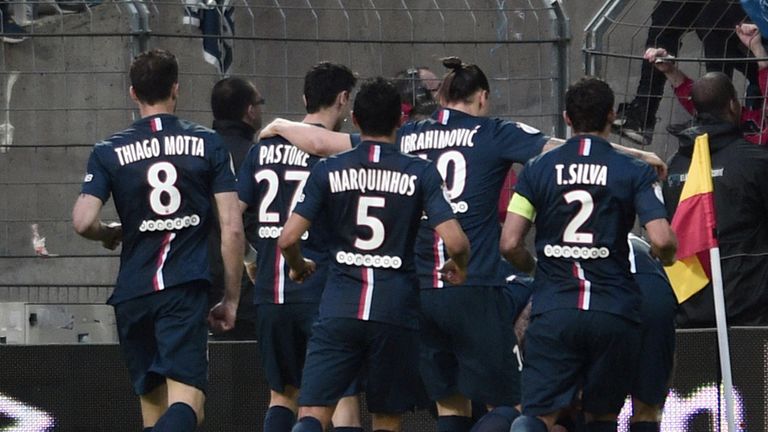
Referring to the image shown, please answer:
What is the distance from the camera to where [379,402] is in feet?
24.6

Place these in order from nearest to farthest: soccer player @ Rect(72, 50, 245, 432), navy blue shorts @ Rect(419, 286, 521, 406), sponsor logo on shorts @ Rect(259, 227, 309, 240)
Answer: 1. soccer player @ Rect(72, 50, 245, 432)
2. navy blue shorts @ Rect(419, 286, 521, 406)
3. sponsor logo on shorts @ Rect(259, 227, 309, 240)

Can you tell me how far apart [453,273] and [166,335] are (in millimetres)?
1346

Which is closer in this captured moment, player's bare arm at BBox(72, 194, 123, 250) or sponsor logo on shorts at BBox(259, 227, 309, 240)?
player's bare arm at BBox(72, 194, 123, 250)

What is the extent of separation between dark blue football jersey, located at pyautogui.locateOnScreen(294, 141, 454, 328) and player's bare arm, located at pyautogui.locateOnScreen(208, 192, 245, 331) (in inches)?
20.2

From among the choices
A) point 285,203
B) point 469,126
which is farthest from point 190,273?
point 469,126

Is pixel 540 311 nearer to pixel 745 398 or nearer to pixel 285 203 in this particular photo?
pixel 285 203

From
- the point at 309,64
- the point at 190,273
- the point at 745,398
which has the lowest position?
the point at 745,398

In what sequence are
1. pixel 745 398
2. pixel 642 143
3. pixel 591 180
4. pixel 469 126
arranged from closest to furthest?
1. pixel 591 180
2. pixel 469 126
3. pixel 745 398
4. pixel 642 143

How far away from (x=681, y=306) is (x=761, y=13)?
1757 mm

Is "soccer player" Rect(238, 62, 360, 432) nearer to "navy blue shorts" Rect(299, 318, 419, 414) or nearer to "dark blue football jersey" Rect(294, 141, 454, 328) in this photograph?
"navy blue shorts" Rect(299, 318, 419, 414)

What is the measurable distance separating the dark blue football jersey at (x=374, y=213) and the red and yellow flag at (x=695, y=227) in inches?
70.9

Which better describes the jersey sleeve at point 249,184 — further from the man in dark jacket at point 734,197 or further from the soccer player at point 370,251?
the man in dark jacket at point 734,197

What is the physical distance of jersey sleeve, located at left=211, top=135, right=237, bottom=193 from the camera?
774 cm

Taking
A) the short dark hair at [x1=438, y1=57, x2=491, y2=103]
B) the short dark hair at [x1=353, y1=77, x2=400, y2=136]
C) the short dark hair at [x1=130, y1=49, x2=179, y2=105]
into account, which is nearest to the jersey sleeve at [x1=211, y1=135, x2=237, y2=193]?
the short dark hair at [x1=130, y1=49, x2=179, y2=105]
